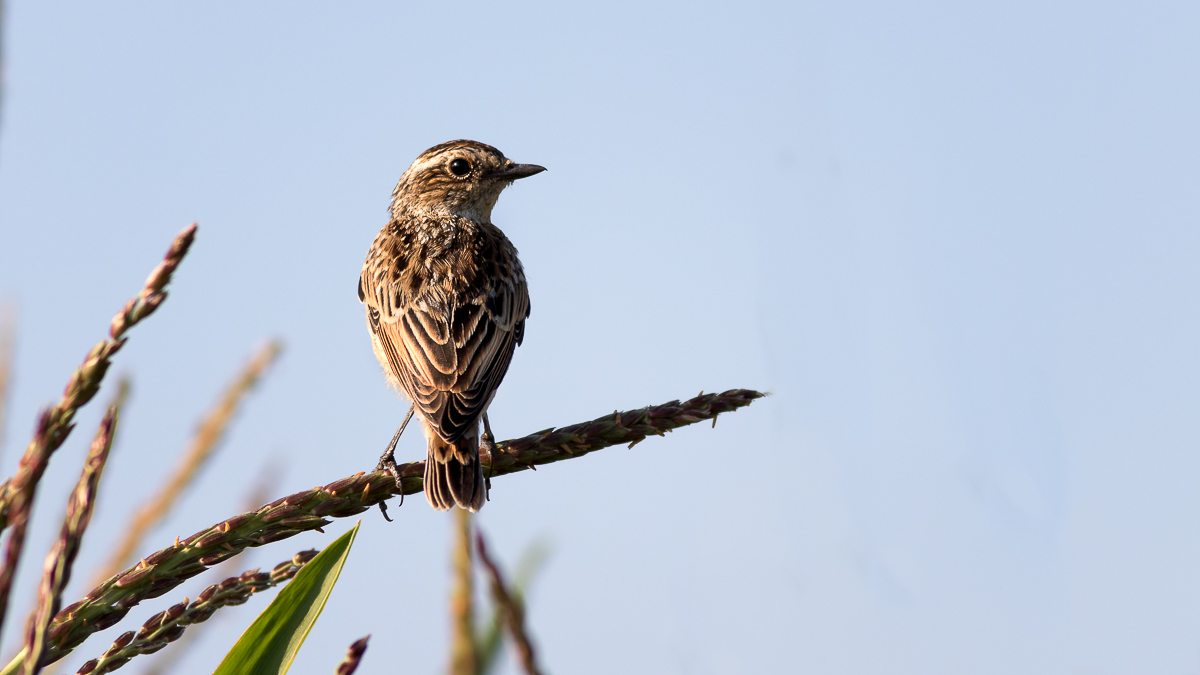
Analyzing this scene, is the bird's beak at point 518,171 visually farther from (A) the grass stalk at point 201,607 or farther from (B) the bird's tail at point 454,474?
(A) the grass stalk at point 201,607

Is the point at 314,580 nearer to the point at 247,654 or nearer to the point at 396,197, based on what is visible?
the point at 247,654

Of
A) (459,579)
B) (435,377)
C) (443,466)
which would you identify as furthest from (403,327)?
(459,579)

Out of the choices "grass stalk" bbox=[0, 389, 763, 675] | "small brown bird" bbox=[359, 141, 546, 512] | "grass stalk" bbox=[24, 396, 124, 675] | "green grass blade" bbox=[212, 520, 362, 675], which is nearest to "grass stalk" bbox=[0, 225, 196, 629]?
"grass stalk" bbox=[24, 396, 124, 675]

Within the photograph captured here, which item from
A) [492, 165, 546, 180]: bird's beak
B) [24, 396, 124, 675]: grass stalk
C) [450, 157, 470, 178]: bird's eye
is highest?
[450, 157, 470, 178]: bird's eye

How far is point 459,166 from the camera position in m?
9.61

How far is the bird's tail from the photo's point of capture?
5.42m

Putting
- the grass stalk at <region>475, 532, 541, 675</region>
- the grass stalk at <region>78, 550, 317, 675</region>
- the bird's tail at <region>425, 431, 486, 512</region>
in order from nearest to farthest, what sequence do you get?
the grass stalk at <region>475, 532, 541, 675</region>, the grass stalk at <region>78, 550, 317, 675</region>, the bird's tail at <region>425, 431, 486, 512</region>

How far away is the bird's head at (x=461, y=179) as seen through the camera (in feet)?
31.0

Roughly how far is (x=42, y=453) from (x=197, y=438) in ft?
9.50

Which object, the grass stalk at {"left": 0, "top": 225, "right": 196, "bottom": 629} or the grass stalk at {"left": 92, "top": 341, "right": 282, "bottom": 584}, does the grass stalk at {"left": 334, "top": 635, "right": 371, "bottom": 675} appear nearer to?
the grass stalk at {"left": 0, "top": 225, "right": 196, "bottom": 629}

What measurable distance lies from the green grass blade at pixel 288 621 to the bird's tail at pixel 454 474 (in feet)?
9.04

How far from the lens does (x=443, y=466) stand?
5594 mm

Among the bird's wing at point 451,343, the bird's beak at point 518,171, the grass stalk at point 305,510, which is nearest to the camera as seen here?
the grass stalk at point 305,510

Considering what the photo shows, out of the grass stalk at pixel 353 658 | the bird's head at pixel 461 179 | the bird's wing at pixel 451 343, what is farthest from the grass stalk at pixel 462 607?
the bird's head at pixel 461 179
